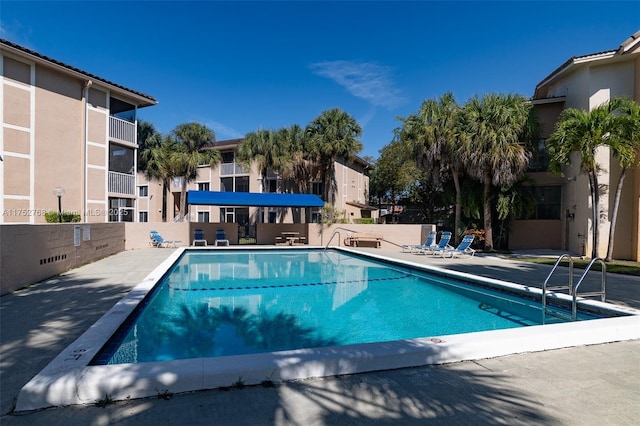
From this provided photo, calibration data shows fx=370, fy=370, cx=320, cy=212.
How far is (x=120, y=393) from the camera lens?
10.7 feet

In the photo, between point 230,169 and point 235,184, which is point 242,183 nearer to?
point 235,184

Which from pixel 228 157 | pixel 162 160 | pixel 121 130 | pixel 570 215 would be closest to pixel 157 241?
pixel 121 130

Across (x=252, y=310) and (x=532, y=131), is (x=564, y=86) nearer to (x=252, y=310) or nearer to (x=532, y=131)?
(x=532, y=131)

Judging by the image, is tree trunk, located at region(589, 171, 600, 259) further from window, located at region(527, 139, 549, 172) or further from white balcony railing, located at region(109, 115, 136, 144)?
white balcony railing, located at region(109, 115, 136, 144)

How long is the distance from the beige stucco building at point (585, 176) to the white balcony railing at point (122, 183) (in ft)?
76.6

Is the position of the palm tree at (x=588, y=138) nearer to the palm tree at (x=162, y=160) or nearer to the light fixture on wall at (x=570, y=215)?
the light fixture on wall at (x=570, y=215)

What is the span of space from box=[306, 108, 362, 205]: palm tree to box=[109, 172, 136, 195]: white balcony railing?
11565 mm

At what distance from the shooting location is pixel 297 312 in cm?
817

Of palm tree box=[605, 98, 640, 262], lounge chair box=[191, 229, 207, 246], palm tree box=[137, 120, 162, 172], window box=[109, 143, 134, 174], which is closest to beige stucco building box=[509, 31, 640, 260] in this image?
palm tree box=[605, 98, 640, 262]

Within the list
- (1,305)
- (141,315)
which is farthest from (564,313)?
(1,305)

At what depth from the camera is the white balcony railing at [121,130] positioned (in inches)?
840

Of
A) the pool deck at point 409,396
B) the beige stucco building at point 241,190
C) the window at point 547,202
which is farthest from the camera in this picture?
the beige stucco building at point 241,190

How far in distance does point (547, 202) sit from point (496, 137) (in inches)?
234

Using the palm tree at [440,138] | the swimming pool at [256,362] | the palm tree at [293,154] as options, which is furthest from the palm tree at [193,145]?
the swimming pool at [256,362]
